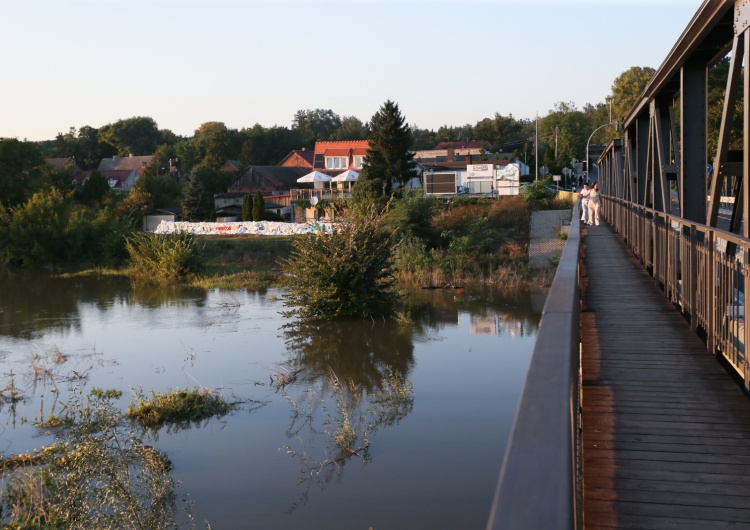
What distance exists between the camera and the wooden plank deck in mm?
3748

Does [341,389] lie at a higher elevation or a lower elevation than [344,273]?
lower

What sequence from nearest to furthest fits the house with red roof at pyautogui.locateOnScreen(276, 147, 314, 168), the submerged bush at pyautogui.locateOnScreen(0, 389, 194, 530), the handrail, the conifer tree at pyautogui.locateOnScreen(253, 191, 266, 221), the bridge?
the handrail, the bridge, the submerged bush at pyautogui.locateOnScreen(0, 389, 194, 530), the conifer tree at pyautogui.locateOnScreen(253, 191, 266, 221), the house with red roof at pyautogui.locateOnScreen(276, 147, 314, 168)

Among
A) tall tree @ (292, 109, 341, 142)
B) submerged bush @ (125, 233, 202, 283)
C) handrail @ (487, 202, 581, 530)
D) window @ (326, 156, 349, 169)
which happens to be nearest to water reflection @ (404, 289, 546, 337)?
submerged bush @ (125, 233, 202, 283)

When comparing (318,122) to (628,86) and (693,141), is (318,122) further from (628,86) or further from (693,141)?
(693,141)

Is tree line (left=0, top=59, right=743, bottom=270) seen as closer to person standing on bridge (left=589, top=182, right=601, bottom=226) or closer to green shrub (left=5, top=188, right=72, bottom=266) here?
green shrub (left=5, top=188, right=72, bottom=266)

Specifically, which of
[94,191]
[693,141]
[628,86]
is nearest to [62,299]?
[94,191]

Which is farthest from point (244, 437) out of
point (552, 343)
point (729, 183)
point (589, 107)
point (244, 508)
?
point (589, 107)

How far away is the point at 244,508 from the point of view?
36.5 feet

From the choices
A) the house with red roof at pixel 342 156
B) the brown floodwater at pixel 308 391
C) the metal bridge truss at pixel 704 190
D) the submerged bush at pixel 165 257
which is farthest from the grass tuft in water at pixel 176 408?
the house with red roof at pixel 342 156

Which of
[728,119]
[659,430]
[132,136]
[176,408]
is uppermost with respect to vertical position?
[132,136]

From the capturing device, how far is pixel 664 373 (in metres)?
6.23

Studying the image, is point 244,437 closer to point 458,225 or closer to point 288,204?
point 458,225

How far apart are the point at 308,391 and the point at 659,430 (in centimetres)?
1294

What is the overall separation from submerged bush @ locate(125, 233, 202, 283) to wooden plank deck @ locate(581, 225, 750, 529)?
33924 mm
